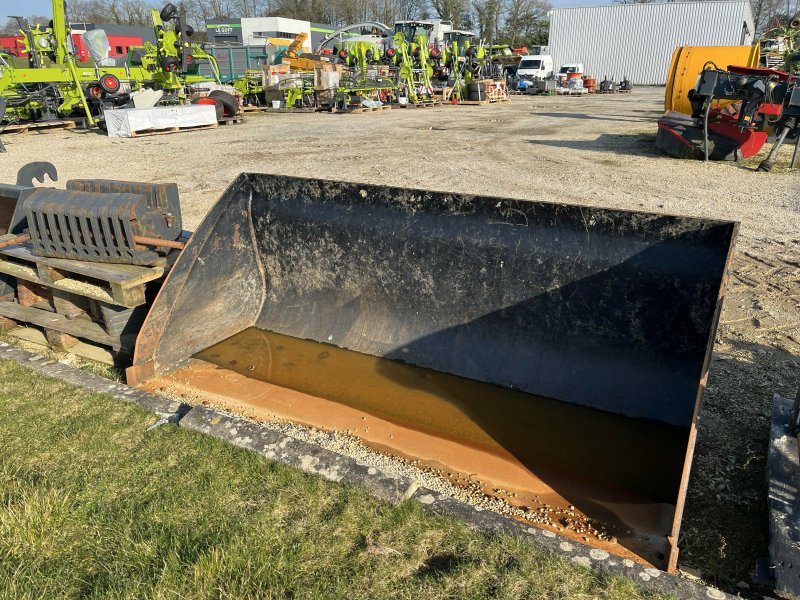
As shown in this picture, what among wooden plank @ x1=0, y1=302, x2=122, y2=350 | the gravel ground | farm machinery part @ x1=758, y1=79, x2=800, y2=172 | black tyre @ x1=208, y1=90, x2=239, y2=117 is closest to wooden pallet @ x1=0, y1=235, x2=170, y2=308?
wooden plank @ x1=0, y1=302, x2=122, y2=350

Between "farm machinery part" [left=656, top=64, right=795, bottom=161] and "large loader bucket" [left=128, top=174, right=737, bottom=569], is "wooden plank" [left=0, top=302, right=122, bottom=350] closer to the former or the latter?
"large loader bucket" [left=128, top=174, right=737, bottom=569]

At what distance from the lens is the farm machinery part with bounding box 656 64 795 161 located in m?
9.36

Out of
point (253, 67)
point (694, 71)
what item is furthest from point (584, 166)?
point (253, 67)

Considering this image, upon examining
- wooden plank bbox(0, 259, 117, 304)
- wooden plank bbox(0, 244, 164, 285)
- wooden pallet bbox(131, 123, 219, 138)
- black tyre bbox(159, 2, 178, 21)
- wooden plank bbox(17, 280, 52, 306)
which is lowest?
wooden pallet bbox(131, 123, 219, 138)

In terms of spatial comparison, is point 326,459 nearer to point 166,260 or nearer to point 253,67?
point 166,260

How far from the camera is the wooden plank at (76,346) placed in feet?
12.9

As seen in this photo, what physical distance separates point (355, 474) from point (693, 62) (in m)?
13.4

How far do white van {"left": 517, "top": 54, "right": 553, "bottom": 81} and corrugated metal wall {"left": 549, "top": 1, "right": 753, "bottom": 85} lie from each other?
226 inches

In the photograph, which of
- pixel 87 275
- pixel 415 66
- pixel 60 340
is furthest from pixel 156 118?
pixel 87 275

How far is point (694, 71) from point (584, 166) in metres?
4.76

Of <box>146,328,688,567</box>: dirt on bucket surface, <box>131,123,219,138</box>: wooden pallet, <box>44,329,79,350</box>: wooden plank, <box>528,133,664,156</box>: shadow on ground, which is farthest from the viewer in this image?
<box>131,123,219,138</box>: wooden pallet

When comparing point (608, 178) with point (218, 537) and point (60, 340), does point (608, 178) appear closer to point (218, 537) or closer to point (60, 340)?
point (60, 340)

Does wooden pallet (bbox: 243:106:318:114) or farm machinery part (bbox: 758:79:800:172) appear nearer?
farm machinery part (bbox: 758:79:800:172)

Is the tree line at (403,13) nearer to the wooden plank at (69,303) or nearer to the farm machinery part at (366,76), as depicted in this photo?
the farm machinery part at (366,76)
